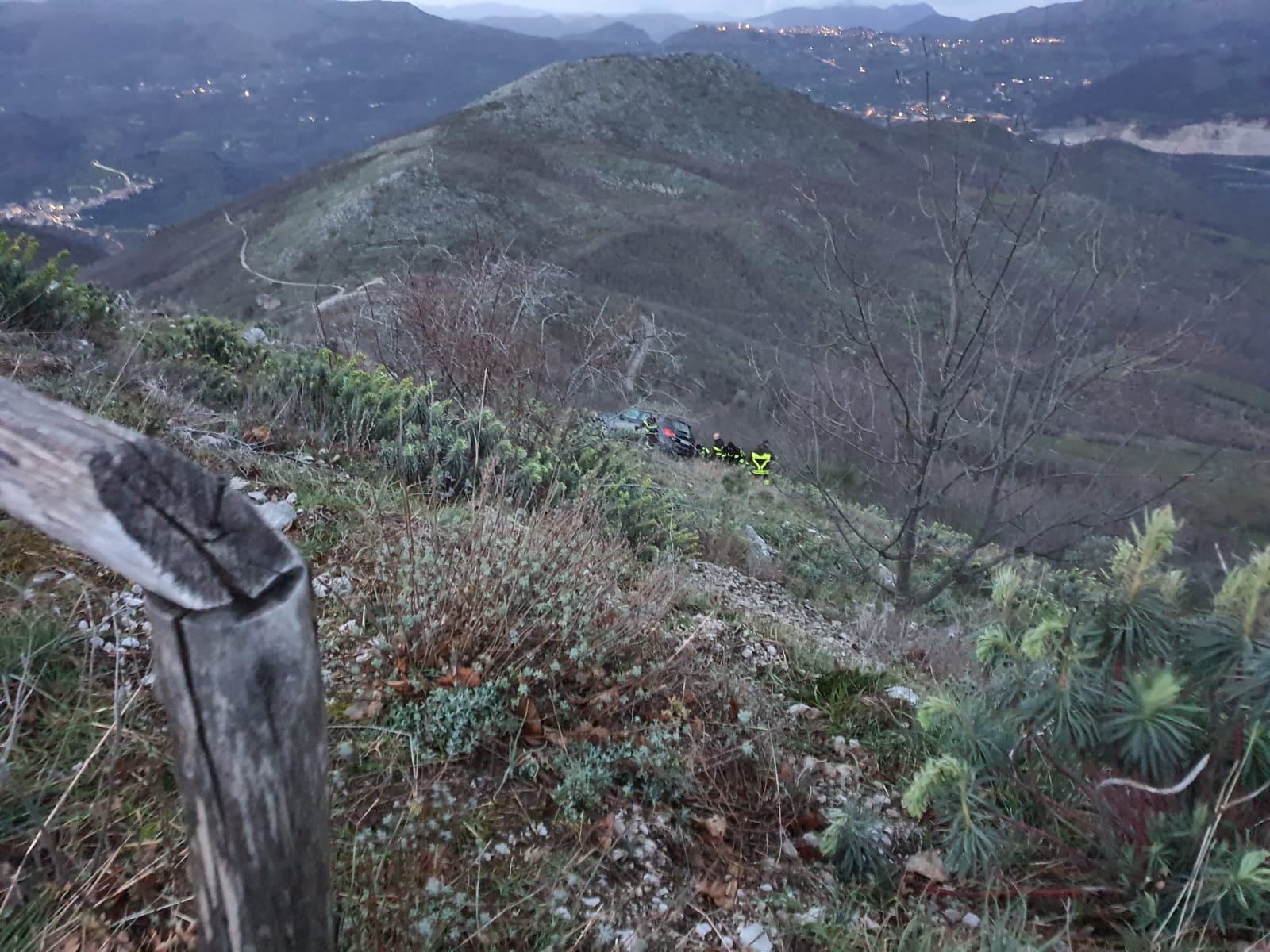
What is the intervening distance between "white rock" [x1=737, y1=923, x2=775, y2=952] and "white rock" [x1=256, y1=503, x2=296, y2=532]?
2.38 m

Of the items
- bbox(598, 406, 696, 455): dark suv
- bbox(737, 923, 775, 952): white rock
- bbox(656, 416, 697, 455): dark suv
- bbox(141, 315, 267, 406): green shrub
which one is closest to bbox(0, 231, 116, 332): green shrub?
bbox(141, 315, 267, 406): green shrub

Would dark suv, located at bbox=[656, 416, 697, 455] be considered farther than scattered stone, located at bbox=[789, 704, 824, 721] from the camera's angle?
Yes

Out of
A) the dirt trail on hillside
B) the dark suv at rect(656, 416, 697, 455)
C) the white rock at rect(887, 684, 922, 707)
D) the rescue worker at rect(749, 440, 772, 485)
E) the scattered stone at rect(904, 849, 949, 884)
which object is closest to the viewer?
the scattered stone at rect(904, 849, 949, 884)

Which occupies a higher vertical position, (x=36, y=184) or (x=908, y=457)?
(x=908, y=457)

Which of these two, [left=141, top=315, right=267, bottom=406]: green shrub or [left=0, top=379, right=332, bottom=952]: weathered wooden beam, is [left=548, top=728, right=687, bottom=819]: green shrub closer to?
[left=0, top=379, right=332, bottom=952]: weathered wooden beam

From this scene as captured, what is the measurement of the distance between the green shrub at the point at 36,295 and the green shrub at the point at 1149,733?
619cm

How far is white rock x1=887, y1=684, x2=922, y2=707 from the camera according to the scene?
131 inches

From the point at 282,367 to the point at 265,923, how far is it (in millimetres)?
5288

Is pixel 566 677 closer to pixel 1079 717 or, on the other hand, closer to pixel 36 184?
pixel 1079 717

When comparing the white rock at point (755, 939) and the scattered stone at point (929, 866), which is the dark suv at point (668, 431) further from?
the white rock at point (755, 939)

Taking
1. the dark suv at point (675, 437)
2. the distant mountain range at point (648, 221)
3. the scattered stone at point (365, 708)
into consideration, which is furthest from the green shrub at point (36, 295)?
the distant mountain range at point (648, 221)

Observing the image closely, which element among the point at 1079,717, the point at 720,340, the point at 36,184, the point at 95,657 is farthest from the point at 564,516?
the point at 36,184

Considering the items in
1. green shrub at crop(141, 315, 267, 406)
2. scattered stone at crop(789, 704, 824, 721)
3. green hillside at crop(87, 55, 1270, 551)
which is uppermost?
green shrub at crop(141, 315, 267, 406)

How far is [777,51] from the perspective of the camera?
19938 cm
